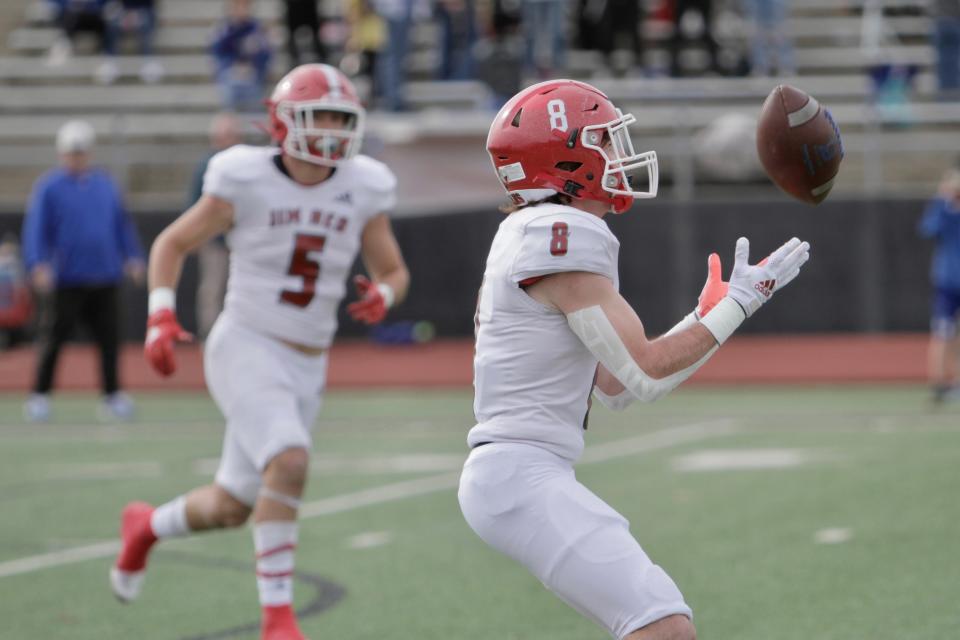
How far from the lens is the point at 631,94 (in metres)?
17.5

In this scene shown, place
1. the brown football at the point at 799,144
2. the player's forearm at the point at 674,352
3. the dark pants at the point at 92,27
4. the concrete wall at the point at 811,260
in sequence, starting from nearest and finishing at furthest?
the player's forearm at the point at 674,352 < the brown football at the point at 799,144 < the concrete wall at the point at 811,260 < the dark pants at the point at 92,27

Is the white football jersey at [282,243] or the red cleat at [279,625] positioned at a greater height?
the white football jersey at [282,243]

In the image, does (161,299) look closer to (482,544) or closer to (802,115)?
(482,544)

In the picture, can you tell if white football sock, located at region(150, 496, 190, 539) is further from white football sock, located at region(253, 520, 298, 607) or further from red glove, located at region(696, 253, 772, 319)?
red glove, located at region(696, 253, 772, 319)

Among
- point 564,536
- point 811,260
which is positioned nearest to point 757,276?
point 564,536

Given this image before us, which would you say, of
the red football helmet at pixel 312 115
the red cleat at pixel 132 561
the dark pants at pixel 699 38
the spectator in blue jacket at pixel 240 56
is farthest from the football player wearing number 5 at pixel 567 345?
the dark pants at pixel 699 38

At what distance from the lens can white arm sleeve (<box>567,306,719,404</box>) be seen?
377cm

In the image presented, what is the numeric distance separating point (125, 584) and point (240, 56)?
12.9 metres

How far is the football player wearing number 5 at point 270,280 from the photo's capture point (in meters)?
5.66

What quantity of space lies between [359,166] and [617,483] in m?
3.10

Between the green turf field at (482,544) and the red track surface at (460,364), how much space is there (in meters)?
2.34

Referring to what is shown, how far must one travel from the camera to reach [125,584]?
19.2 feet

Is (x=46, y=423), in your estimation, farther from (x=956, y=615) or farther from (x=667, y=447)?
(x=956, y=615)

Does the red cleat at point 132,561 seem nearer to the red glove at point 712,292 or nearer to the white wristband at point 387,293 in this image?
the white wristband at point 387,293
